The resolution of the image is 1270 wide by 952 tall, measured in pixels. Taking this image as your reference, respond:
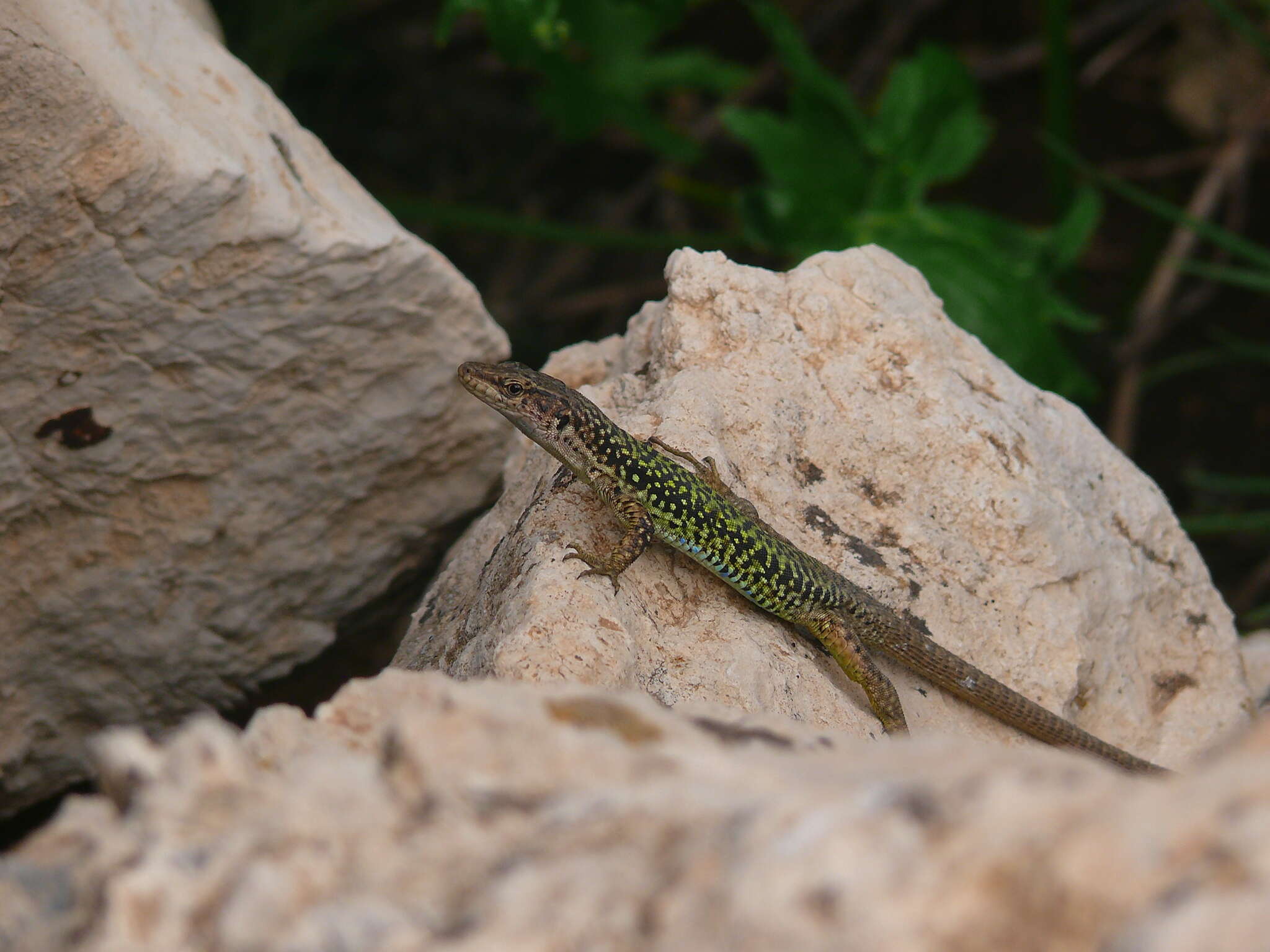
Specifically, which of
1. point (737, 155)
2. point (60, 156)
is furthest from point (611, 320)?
point (60, 156)

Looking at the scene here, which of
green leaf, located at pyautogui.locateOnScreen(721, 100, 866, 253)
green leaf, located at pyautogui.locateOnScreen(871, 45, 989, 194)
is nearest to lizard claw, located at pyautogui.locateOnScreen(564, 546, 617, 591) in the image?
green leaf, located at pyautogui.locateOnScreen(721, 100, 866, 253)

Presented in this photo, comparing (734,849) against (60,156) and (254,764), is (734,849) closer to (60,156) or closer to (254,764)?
(254,764)

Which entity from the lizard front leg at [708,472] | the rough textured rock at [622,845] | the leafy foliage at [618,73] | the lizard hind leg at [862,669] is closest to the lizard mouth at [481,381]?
the lizard front leg at [708,472]

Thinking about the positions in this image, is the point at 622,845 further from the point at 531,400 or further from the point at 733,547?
the point at 531,400

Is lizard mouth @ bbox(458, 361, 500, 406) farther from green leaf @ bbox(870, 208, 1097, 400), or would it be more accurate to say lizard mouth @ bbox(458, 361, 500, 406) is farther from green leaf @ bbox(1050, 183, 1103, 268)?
green leaf @ bbox(1050, 183, 1103, 268)

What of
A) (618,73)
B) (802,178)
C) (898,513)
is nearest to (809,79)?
(802,178)

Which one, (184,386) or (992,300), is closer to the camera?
(184,386)
